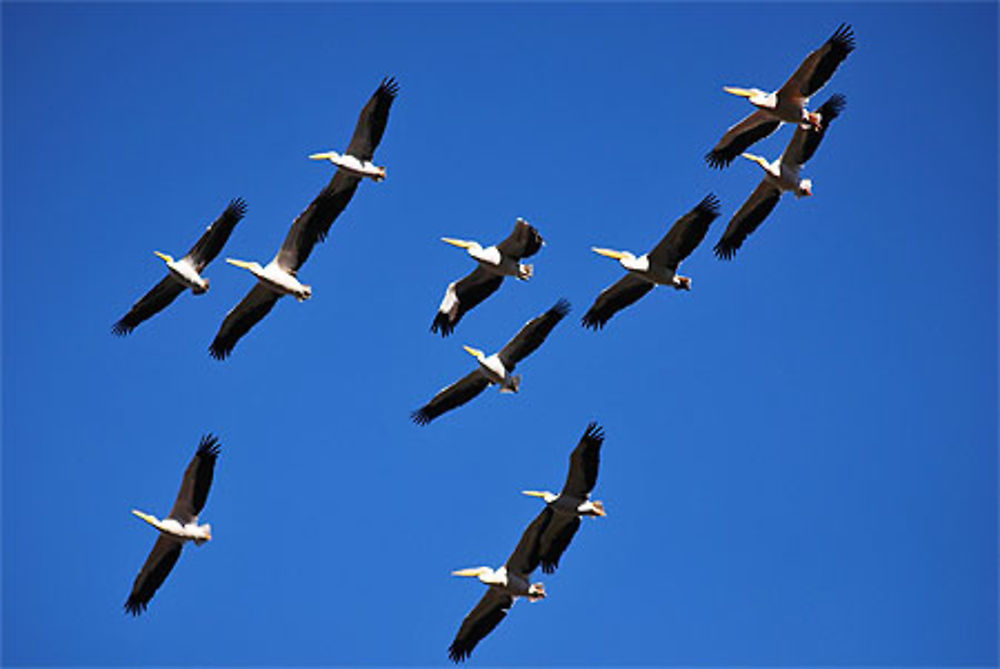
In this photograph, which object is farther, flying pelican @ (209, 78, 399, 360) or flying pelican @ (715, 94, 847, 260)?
flying pelican @ (715, 94, 847, 260)

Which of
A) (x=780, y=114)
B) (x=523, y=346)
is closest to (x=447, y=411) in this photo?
(x=523, y=346)

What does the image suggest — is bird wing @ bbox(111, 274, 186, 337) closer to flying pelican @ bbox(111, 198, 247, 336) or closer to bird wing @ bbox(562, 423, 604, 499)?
flying pelican @ bbox(111, 198, 247, 336)

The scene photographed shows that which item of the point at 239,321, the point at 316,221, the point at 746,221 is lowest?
the point at 239,321

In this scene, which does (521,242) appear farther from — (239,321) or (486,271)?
(239,321)

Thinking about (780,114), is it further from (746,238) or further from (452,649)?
(452,649)

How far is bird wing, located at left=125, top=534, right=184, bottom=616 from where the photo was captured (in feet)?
99.4

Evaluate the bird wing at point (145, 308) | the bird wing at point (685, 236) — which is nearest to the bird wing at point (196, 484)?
the bird wing at point (145, 308)

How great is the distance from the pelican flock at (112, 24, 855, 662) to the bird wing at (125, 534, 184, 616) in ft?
0.06

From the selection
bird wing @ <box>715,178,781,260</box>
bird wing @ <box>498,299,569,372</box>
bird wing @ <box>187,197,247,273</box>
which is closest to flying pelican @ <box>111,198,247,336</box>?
bird wing @ <box>187,197,247,273</box>

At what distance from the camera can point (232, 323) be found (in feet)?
105

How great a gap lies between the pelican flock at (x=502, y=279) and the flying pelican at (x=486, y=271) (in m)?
0.02

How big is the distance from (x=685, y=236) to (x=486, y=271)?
10.7 feet

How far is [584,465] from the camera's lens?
1164 inches

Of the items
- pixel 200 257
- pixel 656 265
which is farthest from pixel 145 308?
pixel 656 265
